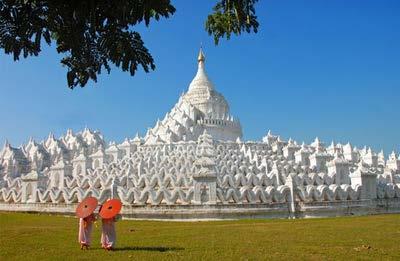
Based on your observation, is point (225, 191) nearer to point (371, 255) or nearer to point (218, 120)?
point (371, 255)

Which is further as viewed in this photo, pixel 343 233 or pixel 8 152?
pixel 8 152

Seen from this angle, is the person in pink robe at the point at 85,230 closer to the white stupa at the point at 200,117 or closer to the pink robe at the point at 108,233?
the pink robe at the point at 108,233

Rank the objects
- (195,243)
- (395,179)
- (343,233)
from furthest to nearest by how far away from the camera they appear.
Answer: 1. (395,179)
2. (343,233)
3. (195,243)

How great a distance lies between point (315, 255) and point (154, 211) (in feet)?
58.2

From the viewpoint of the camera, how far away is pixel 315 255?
1172 cm

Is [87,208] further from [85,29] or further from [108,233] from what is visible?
[85,29]

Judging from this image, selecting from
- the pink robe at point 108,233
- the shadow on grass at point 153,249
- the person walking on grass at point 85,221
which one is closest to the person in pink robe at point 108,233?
the pink robe at point 108,233

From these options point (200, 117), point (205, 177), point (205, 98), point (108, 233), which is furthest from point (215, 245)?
point (205, 98)

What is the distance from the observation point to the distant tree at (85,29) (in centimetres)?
472

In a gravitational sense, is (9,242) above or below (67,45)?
below

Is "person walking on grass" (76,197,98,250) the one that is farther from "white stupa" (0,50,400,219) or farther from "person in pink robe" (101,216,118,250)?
"white stupa" (0,50,400,219)

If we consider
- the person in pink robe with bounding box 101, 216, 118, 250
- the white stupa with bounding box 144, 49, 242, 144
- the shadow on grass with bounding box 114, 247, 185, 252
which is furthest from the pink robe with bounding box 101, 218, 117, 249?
the white stupa with bounding box 144, 49, 242, 144

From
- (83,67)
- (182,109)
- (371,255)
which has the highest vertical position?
(182,109)

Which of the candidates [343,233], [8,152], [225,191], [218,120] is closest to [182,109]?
[218,120]
